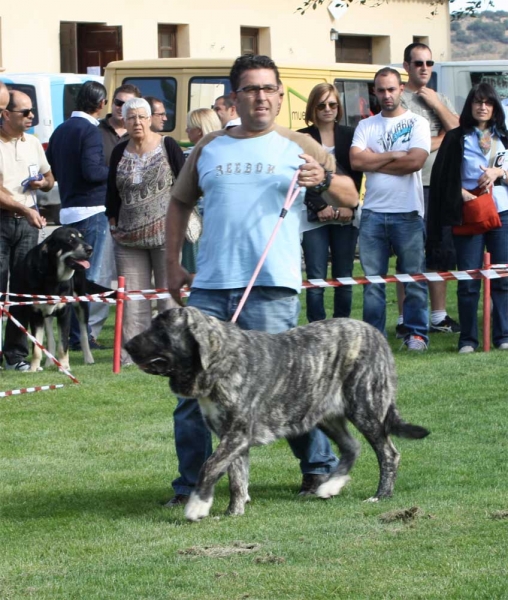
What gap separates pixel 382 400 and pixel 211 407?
961mm

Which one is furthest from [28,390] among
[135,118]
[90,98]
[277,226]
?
[277,226]

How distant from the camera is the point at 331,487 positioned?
6.52m

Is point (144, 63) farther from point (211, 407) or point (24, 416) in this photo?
point (211, 407)

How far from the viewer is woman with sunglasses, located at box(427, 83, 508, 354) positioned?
34.9 feet

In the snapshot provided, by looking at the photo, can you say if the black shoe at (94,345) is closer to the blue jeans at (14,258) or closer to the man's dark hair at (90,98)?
the blue jeans at (14,258)

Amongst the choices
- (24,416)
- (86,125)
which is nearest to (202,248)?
(24,416)

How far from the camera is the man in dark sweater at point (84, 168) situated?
1164 cm

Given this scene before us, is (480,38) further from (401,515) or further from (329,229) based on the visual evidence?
(401,515)

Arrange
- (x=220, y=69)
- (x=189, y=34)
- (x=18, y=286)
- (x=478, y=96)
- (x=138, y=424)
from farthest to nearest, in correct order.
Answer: (x=189, y=34), (x=220, y=69), (x=18, y=286), (x=478, y=96), (x=138, y=424)

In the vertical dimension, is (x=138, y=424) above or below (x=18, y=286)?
below

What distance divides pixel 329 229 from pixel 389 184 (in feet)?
2.16

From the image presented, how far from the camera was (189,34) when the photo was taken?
1177 inches

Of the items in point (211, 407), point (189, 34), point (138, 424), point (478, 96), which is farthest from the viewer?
point (189, 34)

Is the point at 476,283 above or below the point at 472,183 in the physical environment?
below
